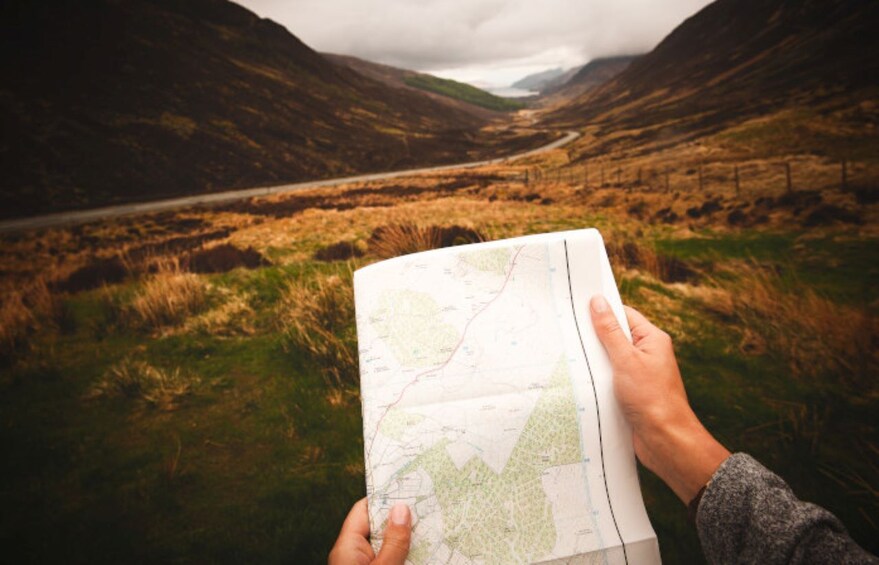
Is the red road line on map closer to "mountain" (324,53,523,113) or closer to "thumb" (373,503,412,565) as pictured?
"thumb" (373,503,412,565)

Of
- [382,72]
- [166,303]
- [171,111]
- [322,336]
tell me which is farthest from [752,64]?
[382,72]

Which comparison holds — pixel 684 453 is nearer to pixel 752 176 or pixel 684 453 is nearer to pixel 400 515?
pixel 400 515

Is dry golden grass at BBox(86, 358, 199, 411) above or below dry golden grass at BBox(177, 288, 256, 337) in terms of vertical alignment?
below

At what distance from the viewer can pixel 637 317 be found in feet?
4.42

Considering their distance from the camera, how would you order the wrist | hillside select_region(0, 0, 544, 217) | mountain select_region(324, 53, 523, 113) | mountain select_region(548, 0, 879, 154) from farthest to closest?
mountain select_region(324, 53, 523, 113) → hillside select_region(0, 0, 544, 217) → mountain select_region(548, 0, 879, 154) → the wrist

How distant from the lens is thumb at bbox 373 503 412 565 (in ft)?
3.34

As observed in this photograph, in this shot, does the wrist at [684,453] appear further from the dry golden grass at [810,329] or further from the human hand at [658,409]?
the dry golden grass at [810,329]

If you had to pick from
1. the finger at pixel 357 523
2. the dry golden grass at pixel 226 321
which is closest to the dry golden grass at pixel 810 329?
the finger at pixel 357 523

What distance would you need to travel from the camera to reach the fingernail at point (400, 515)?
3.50ft

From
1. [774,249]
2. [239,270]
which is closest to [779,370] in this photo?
[774,249]

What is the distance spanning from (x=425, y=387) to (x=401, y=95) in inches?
2561

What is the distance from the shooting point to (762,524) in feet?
2.61

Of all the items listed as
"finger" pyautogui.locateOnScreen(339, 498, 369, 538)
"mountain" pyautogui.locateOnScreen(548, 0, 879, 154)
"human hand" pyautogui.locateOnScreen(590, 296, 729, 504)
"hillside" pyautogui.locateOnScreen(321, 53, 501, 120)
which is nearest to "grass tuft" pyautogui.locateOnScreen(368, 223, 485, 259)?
"human hand" pyautogui.locateOnScreen(590, 296, 729, 504)

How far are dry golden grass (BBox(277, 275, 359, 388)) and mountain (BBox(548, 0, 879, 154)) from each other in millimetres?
6969
